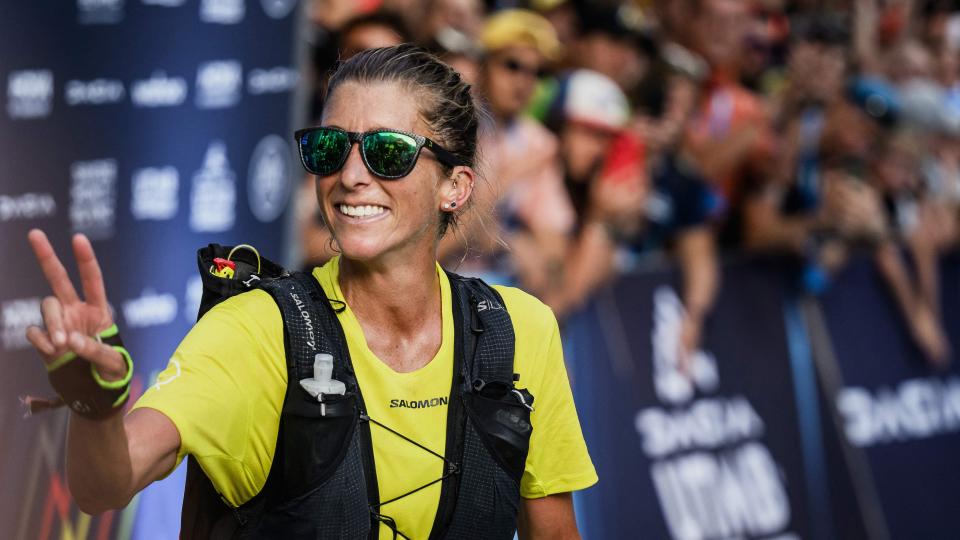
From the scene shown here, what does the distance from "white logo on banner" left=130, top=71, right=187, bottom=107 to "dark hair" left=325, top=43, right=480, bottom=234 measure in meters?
1.57

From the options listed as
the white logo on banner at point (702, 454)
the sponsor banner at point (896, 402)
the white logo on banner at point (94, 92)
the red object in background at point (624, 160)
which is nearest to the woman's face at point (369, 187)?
the white logo on banner at point (94, 92)

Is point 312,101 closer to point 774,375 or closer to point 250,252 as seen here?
point 250,252

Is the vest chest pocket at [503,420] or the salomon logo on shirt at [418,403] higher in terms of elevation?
the salomon logo on shirt at [418,403]

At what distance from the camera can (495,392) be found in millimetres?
2295

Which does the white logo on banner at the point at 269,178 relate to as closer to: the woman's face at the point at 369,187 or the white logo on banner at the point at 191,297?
the white logo on banner at the point at 191,297

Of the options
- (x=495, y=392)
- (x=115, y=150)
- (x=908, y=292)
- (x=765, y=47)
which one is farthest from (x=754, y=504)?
(x=495, y=392)

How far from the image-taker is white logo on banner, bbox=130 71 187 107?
3762mm

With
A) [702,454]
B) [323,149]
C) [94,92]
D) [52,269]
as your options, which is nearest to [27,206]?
[94,92]

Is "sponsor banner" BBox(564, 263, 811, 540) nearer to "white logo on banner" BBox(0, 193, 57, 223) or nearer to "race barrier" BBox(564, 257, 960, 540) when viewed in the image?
"race barrier" BBox(564, 257, 960, 540)

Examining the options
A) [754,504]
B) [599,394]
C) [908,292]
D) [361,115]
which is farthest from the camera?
[908,292]

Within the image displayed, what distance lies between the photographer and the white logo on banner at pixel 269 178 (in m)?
4.24

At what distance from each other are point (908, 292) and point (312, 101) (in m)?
3.96

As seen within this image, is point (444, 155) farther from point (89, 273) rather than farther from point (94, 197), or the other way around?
point (94, 197)

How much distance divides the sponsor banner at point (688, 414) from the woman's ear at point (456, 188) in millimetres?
3011
